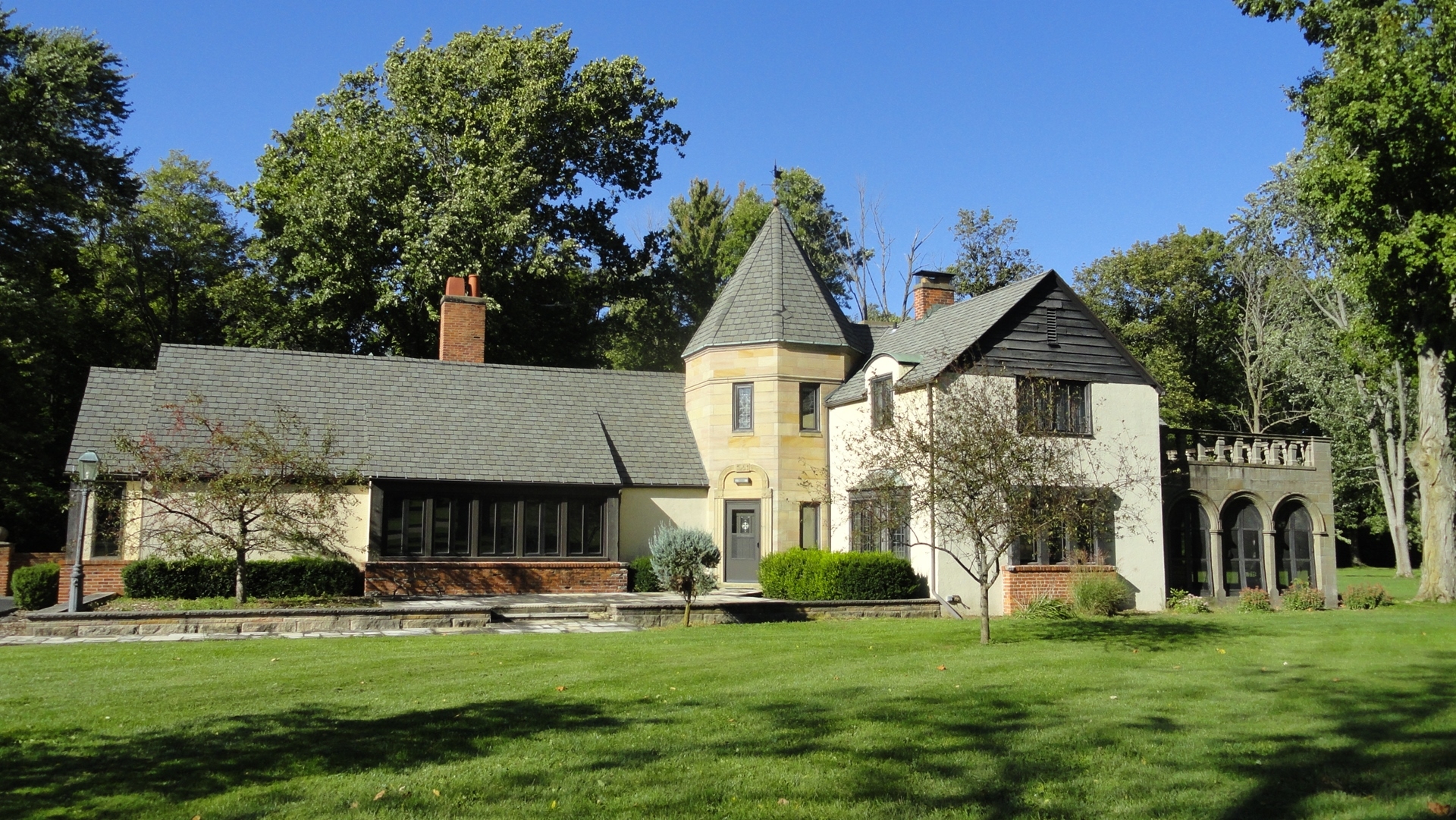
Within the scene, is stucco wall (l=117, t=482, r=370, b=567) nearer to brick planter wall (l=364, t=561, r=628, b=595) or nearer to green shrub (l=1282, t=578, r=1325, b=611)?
brick planter wall (l=364, t=561, r=628, b=595)

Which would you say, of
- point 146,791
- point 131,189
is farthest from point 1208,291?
point 146,791

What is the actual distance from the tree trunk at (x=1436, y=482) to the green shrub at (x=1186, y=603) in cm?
493

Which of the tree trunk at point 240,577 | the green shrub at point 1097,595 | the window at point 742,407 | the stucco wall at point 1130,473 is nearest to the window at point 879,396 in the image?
the stucco wall at point 1130,473

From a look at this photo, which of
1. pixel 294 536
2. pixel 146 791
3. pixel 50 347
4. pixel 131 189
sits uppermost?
pixel 131 189

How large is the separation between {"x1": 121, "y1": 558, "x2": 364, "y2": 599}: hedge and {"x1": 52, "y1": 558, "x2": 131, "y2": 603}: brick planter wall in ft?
0.92

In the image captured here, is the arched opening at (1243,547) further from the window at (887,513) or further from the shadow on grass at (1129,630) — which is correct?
the window at (887,513)

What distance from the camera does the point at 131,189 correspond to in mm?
34281

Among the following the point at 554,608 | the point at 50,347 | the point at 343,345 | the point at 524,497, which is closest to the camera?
the point at 554,608

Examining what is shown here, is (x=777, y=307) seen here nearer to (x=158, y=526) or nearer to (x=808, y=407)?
(x=808, y=407)

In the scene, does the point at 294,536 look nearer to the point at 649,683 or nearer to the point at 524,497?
the point at 524,497

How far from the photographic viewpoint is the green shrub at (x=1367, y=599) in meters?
22.9

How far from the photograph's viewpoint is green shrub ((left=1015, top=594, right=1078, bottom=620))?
19766mm

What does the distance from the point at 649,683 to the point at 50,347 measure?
1226 inches

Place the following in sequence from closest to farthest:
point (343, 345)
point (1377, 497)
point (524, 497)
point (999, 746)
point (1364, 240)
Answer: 1. point (999, 746)
2. point (1364, 240)
3. point (524, 497)
4. point (343, 345)
5. point (1377, 497)
